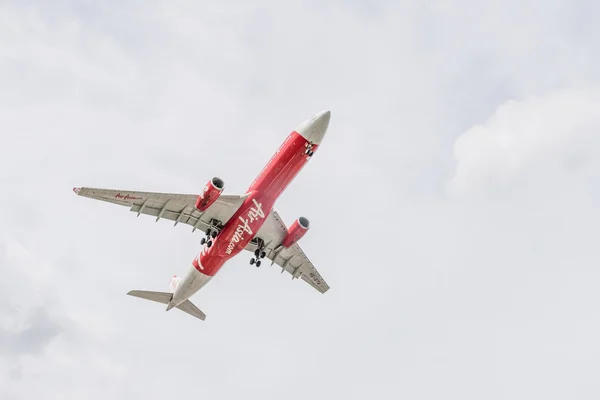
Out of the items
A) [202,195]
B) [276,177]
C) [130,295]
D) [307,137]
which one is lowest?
[130,295]

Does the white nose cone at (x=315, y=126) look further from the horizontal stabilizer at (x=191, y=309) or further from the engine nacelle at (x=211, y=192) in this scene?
the horizontal stabilizer at (x=191, y=309)

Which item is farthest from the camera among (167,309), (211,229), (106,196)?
(167,309)

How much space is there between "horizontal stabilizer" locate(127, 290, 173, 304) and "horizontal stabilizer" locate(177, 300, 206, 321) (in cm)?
210

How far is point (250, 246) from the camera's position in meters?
63.3

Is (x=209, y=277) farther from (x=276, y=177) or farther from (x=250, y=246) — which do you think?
(x=276, y=177)

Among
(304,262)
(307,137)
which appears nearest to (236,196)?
(307,137)

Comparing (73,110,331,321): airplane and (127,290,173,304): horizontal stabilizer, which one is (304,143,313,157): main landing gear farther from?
(127,290,173,304): horizontal stabilizer

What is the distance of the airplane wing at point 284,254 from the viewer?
60.9 metres

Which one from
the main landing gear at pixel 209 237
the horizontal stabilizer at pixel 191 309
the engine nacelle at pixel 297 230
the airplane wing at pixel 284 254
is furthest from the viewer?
the horizontal stabilizer at pixel 191 309

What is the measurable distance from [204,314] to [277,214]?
12.6 meters

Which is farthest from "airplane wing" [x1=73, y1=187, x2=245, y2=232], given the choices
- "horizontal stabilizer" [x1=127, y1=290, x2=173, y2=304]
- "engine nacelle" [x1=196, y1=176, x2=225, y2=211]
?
"horizontal stabilizer" [x1=127, y1=290, x2=173, y2=304]

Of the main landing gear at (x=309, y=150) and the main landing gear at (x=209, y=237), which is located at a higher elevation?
the main landing gear at (x=309, y=150)

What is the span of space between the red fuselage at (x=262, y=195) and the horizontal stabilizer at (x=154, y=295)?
7794 millimetres

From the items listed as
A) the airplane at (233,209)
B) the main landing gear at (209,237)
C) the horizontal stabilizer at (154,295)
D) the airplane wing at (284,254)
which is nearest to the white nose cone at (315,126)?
the airplane at (233,209)
